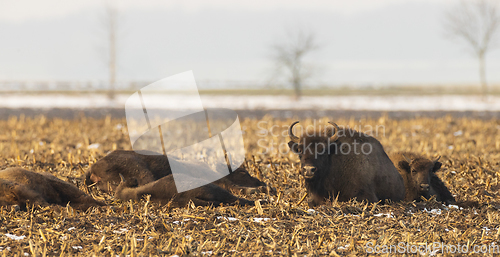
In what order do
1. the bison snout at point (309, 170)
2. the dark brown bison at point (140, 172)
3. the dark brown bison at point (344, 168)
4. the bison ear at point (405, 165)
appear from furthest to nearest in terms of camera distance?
the bison ear at point (405, 165) < the dark brown bison at point (140, 172) < the dark brown bison at point (344, 168) < the bison snout at point (309, 170)

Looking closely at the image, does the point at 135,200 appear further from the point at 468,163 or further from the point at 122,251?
the point at 468,163

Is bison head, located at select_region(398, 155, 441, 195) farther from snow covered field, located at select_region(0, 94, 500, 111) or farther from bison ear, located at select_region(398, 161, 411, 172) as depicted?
snow covered field, located at select_region(0, 94, 500, 111)

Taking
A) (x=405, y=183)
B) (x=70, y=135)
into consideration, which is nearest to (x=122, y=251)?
(x=405, y=183)

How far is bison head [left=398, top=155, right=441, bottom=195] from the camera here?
318 inches

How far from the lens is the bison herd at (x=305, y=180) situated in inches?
283

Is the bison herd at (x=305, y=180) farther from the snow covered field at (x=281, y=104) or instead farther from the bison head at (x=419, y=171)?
the snow covered field at (x=281, y=104)

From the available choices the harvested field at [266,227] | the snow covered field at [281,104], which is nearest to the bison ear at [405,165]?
the harvested field at [266,227]

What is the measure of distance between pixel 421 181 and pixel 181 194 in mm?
4231

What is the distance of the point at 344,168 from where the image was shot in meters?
7.71

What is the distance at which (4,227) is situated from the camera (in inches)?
237

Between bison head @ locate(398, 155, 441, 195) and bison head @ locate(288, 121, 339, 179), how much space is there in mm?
1844

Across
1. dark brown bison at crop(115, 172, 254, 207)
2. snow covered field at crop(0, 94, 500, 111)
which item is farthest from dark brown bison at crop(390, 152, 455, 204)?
snow covered field at crop(0, 94, 500, 111)

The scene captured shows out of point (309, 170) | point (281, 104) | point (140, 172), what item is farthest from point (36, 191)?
point (281, 104)

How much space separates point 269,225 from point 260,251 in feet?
2.98
